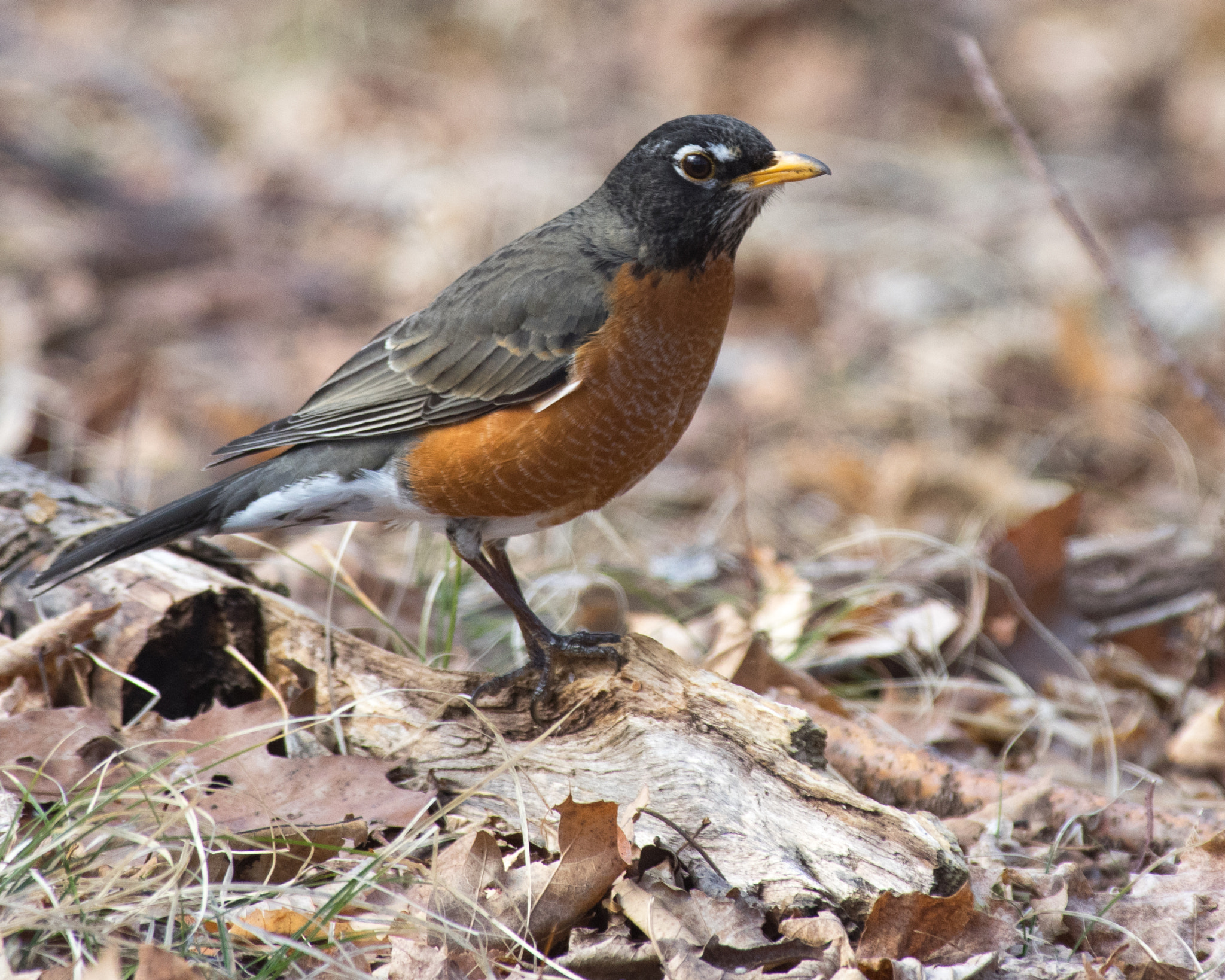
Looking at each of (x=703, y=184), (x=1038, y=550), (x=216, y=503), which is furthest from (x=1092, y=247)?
(x=216, y=503)

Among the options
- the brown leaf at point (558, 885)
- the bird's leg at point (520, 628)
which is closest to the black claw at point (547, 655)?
the bird's leg at point (520, 628)

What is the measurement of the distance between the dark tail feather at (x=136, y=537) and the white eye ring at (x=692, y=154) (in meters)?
1.57

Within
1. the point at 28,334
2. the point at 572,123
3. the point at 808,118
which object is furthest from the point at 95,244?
the point at 808,118

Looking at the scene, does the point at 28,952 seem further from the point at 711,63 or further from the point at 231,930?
the point at 711,63

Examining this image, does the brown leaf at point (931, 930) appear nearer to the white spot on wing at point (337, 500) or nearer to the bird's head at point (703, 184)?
the white spot on wing at point (337, 500)

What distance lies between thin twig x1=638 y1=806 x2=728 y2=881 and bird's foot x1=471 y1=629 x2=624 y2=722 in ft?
1.57

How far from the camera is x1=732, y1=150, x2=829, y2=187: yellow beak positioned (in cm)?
323

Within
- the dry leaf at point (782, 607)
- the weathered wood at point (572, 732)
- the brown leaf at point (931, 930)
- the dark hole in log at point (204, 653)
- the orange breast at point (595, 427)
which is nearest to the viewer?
the brown leaf at point (931, 930)

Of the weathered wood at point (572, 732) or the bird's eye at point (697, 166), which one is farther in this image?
the bird's eye at point (697, 166)

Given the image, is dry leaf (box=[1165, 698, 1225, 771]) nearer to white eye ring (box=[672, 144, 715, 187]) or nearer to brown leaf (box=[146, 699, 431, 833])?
white eye ring (box=[672, 144, 715, 187])

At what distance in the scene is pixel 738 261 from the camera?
816 centimetres

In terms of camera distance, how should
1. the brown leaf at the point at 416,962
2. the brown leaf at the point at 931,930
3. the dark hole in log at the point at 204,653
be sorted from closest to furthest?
the brown leaf at the point at 416,962, the brown leaf at the point at 931,930, the dark hole in log at the point at 204,653

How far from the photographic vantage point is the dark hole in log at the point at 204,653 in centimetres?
306

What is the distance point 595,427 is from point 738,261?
17.1 ft
